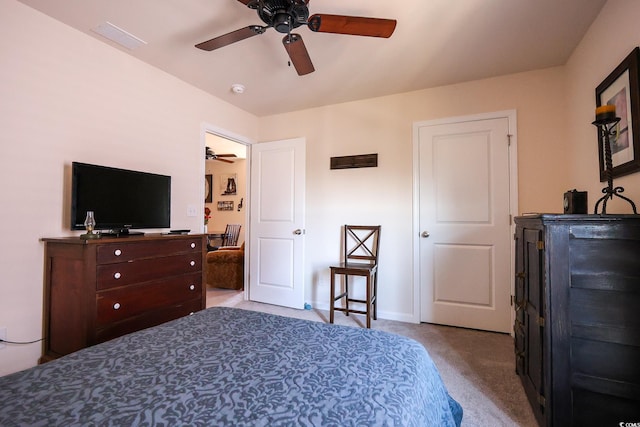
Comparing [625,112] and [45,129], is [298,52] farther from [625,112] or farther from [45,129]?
[625,112]

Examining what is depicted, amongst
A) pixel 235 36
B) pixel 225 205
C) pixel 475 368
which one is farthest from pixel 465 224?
pixel 225 205

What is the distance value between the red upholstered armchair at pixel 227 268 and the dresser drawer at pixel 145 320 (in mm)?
1718

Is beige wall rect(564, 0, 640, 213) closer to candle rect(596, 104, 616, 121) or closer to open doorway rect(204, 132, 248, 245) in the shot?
candle rect(596, 104, 616, 121)

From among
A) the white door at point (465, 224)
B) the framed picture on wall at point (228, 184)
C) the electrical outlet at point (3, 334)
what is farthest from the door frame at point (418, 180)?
the framed picture on wall at point (228, 184)

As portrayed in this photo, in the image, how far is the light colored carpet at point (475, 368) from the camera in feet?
5.37

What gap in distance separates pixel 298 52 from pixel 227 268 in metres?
3.34

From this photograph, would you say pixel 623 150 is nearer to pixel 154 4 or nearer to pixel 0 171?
pixel 154 4

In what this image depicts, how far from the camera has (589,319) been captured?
4.28 feet

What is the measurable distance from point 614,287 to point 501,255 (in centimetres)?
157

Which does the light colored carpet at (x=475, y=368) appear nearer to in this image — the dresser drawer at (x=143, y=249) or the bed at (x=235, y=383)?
the bed at (x=235, y=383)

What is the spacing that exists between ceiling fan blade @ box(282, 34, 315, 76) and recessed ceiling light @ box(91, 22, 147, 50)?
133 centimetres

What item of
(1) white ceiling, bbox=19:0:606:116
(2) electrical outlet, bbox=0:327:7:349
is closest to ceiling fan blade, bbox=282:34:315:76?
(1) white ceiling, bbox=19:0:606:116

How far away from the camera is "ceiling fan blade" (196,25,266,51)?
167 centimetres

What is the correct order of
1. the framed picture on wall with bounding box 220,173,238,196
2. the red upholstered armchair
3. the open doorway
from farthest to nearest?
the framed picture on wall with bounding box 220,173,238,196
the open doorway
the red upholstered armchair
